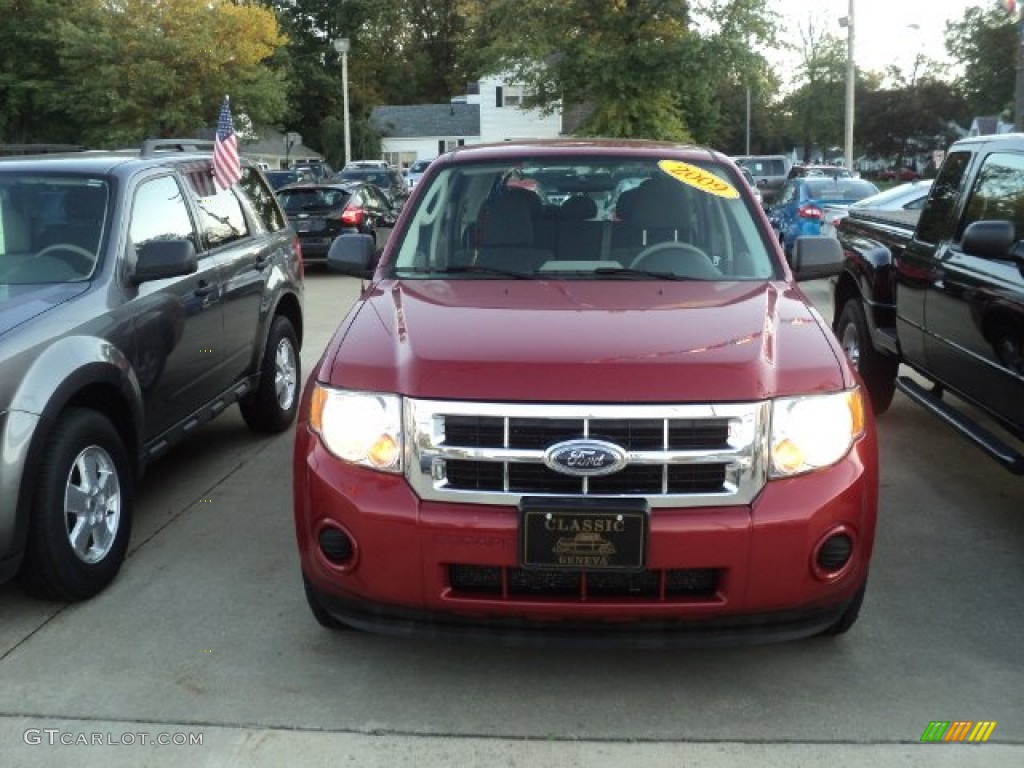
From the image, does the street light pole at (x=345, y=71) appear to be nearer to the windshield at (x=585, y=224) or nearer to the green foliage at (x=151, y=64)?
the green foliage at (x=151, y=64)

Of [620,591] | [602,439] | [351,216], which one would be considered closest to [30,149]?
[602,439]

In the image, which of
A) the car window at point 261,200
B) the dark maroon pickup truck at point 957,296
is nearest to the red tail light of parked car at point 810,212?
the dark maroon pickup truck at point 957,296

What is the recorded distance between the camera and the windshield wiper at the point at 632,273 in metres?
4.25

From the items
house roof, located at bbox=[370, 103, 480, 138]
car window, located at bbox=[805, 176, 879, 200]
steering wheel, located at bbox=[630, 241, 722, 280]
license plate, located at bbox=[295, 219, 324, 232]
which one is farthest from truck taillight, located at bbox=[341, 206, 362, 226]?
house roof, located at bbox=[370, 103, 480, 138]

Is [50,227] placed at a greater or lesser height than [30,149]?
lesser

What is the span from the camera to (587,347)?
3.32m

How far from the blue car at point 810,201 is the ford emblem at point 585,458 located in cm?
1301

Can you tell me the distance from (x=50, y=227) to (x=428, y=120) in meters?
71.8

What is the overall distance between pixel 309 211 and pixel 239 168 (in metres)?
10.4

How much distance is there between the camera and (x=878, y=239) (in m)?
7.12

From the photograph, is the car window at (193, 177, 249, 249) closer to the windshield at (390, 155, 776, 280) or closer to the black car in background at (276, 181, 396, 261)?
the windshield at (390, 155, 776, 280)

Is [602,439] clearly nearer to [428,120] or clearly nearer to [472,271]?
[472,271]

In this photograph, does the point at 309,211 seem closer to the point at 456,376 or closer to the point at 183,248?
the point at 183,248

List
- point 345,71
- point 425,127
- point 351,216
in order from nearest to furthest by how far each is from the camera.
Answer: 1. point 351,216
2. point 345,71
3. point 425,127
